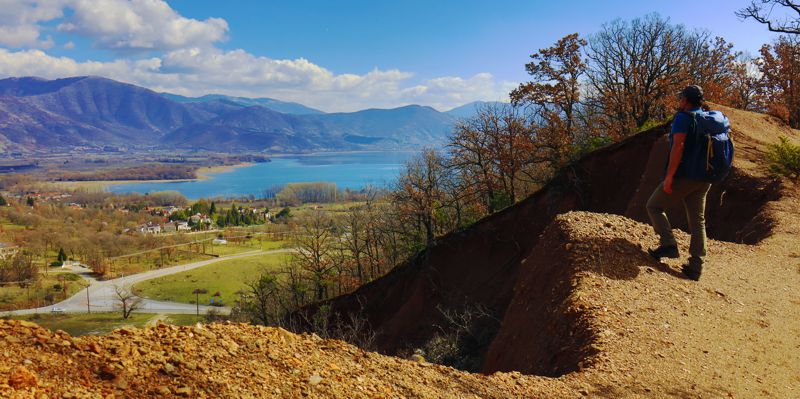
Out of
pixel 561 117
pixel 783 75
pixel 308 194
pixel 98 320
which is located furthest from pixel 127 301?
pixel 308 194

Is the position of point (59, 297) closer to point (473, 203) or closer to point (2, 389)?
point (473, 203)

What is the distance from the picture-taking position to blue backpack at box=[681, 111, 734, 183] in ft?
22.7

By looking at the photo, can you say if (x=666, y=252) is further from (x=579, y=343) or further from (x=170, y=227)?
(x=170, y=227)

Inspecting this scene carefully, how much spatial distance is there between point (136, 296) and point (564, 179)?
283ft

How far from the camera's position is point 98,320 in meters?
70.4

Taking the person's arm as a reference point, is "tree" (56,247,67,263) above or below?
below

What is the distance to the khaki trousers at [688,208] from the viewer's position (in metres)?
7.32

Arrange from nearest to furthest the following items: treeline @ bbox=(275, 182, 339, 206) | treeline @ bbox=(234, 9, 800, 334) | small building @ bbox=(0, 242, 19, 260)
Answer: treeline @ bbox=(234, 9, 800, 334), small building @ bbox=(0, 242, 19, 260), treeline @ bbox=(275, 182, 339, 206)

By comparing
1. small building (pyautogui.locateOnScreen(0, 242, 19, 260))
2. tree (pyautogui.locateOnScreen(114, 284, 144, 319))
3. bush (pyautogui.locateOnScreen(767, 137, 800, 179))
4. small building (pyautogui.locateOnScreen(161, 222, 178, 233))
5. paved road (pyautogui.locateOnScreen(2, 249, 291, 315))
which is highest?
bush (pyautogui.locateOnScreen(767, 137, 800, 179))

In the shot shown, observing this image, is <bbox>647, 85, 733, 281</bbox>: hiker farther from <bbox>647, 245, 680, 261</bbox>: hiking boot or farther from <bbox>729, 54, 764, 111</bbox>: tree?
<bbox>729, 54, 764, 111</bbox>: tree

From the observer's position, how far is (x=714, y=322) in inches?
249

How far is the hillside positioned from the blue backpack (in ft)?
5.04

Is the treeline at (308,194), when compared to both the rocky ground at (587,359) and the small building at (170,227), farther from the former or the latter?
the rocky ground at (587,359)

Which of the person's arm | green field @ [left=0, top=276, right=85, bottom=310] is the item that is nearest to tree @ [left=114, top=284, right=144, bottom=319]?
green field @ [left=0, top=276, right=85, bottom=310]
